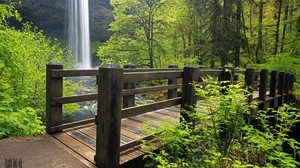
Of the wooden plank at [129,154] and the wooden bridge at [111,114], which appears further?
the wooden plank at [129,154]

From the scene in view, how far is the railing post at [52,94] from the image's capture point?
10.7 feet

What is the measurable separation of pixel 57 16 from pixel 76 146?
33327 mm

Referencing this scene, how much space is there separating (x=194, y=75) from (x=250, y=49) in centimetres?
1256

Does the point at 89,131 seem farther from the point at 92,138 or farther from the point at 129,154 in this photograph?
the point at 129,154

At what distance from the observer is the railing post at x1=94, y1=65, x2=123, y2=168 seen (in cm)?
237

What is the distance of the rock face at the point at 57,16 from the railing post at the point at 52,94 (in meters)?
28.8

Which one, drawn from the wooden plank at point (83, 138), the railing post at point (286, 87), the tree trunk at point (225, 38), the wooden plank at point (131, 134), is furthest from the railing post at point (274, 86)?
the wooden plank at point (83, 138)

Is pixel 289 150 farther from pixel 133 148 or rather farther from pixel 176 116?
pixel 133 148

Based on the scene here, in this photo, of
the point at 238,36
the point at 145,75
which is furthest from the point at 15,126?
the point at 238,36

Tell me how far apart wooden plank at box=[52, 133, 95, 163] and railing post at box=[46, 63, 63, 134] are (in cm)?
19

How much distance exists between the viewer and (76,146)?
2947mm

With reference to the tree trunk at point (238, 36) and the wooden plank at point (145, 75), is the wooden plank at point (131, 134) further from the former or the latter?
the tree trunk at point (238, 36)

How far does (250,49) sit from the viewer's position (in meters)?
14.7

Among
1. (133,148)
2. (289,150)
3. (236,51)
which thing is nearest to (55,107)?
(133,148)
